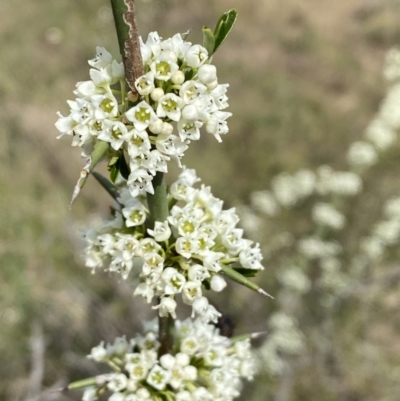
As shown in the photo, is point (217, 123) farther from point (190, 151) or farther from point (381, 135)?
point (190, 151)

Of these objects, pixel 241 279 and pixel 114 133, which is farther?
pixel 241 279

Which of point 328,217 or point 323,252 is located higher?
point 328,217

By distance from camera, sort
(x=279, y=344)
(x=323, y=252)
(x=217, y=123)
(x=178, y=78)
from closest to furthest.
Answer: (x=178, y=78) < (x=217, y=123) < (x=279, y=344) < (x=323, y=252)

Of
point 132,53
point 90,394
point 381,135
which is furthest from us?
point 381,135

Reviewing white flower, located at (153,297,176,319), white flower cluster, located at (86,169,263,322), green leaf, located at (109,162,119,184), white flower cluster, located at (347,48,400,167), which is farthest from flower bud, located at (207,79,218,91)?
white flower cluster, located at (347,48,400,167)

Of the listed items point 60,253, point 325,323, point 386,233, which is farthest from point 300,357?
point 60,253

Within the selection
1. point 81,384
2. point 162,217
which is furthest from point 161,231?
point 81,384

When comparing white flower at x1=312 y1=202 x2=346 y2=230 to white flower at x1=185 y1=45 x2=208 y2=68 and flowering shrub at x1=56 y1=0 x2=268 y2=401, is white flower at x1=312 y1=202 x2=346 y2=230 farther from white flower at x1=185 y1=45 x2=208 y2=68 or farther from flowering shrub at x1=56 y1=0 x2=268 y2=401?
white flower at x1=185 y1=45 x2=208 y2=68

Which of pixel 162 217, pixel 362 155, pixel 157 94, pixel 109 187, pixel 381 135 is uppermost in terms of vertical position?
pixel 381 135
